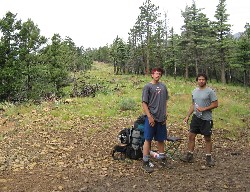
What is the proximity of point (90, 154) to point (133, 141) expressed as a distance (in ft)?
4.45

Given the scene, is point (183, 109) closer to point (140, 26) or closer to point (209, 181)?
point (209, 181)

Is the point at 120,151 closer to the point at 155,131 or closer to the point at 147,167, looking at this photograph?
the point at 147,167

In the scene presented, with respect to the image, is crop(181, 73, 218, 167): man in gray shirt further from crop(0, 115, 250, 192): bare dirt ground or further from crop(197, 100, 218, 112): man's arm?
crop(0, 115, 250, 192): bare dirt ground

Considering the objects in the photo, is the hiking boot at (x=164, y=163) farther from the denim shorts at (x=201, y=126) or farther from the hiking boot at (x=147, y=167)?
the denim shorts at (x=201, y=126)

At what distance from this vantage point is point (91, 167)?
691 centimetres

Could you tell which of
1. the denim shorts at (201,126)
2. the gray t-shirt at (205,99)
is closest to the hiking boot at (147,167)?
the denim shorts at (201,126)

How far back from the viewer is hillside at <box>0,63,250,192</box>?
234 inches

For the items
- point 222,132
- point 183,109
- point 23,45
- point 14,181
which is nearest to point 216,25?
point 23,45

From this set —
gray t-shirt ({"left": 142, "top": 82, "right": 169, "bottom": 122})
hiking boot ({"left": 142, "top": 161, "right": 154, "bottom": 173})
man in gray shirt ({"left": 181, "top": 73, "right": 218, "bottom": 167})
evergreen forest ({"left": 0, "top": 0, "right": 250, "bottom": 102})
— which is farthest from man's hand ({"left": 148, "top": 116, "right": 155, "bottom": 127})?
evergreen forest ({"left": 0, "top": 0, "right": 250, "bottom": 102})

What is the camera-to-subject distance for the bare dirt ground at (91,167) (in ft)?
19.2

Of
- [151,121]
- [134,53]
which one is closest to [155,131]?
[151,121]

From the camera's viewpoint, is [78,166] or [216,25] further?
[216,25]

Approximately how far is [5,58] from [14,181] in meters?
19.6

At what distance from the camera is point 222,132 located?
36.4 ft
